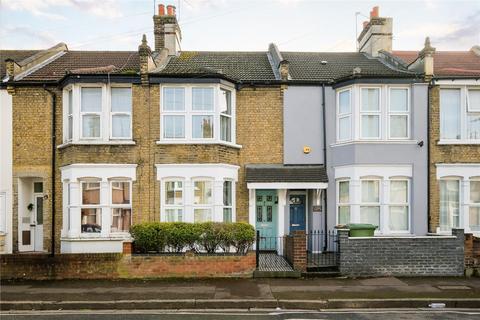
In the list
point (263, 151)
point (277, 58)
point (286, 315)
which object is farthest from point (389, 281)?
point (277, 58)

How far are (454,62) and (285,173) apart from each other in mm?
8689

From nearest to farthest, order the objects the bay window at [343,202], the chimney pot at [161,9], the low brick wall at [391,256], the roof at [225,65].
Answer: the low brick wall at [391,256], the bay window at [343,202], the roof at [225,65], the chimney pot at [161,9]

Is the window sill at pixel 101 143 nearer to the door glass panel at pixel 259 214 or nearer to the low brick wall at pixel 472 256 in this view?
the door glass panel at pixel 259 214

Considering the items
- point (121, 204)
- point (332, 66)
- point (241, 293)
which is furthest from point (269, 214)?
point (332, 66)

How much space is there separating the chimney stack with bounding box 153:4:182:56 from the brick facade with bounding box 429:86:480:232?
406 inches

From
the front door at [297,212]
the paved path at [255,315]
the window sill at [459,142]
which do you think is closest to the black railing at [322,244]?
the front door at [297,212]

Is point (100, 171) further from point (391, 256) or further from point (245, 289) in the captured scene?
point (391, 256)

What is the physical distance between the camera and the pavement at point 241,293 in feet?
31.1

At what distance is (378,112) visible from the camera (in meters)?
15.4

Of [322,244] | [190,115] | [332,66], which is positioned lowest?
[322,244]

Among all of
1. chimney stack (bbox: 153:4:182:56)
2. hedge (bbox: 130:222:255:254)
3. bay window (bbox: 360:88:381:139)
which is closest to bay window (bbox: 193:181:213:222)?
hedge (bbox: 130:222:255:254)

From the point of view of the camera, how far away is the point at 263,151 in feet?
52.5

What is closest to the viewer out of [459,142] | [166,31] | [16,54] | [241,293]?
[241,293]

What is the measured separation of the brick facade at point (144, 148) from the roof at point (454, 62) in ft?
19.6
